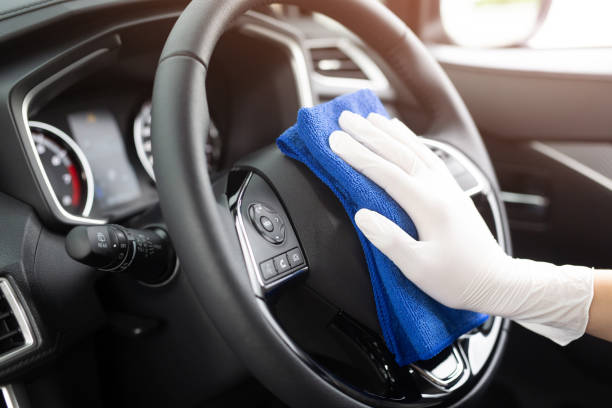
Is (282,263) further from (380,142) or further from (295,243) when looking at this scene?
(380,142)

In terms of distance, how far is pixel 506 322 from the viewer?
0.77 m

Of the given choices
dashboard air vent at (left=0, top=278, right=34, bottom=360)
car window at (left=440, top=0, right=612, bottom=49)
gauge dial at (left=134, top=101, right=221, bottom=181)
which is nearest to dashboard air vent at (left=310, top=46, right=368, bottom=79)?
car window at (left=440, top=0, right=612, bottom=49)

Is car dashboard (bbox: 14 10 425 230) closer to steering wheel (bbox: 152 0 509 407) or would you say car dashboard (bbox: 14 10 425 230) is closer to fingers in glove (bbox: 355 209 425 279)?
steering wheel (bbox: 152 0 509 407)

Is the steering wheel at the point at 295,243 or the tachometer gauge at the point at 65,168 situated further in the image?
the tachometer gauge at the point at 65,168

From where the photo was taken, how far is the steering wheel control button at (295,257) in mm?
616

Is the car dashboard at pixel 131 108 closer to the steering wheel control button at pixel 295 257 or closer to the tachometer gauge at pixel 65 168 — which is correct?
the tachometer gauge at pixel 65 168

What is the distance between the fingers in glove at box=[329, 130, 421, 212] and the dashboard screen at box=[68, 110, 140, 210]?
0.49 metres

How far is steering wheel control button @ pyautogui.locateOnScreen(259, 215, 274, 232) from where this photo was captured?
0.62 meters

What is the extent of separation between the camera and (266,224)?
619 mm

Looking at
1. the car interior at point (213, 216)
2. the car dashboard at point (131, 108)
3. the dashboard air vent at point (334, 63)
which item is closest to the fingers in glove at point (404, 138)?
the car interior at point (213, 216)

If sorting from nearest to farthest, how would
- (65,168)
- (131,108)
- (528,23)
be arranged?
(65,168) < (131,108) < (528,23)

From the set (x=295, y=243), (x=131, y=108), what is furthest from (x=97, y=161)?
(x=295, y=243)

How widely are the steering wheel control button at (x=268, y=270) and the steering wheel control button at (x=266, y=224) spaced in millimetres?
42

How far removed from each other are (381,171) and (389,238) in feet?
0.25
